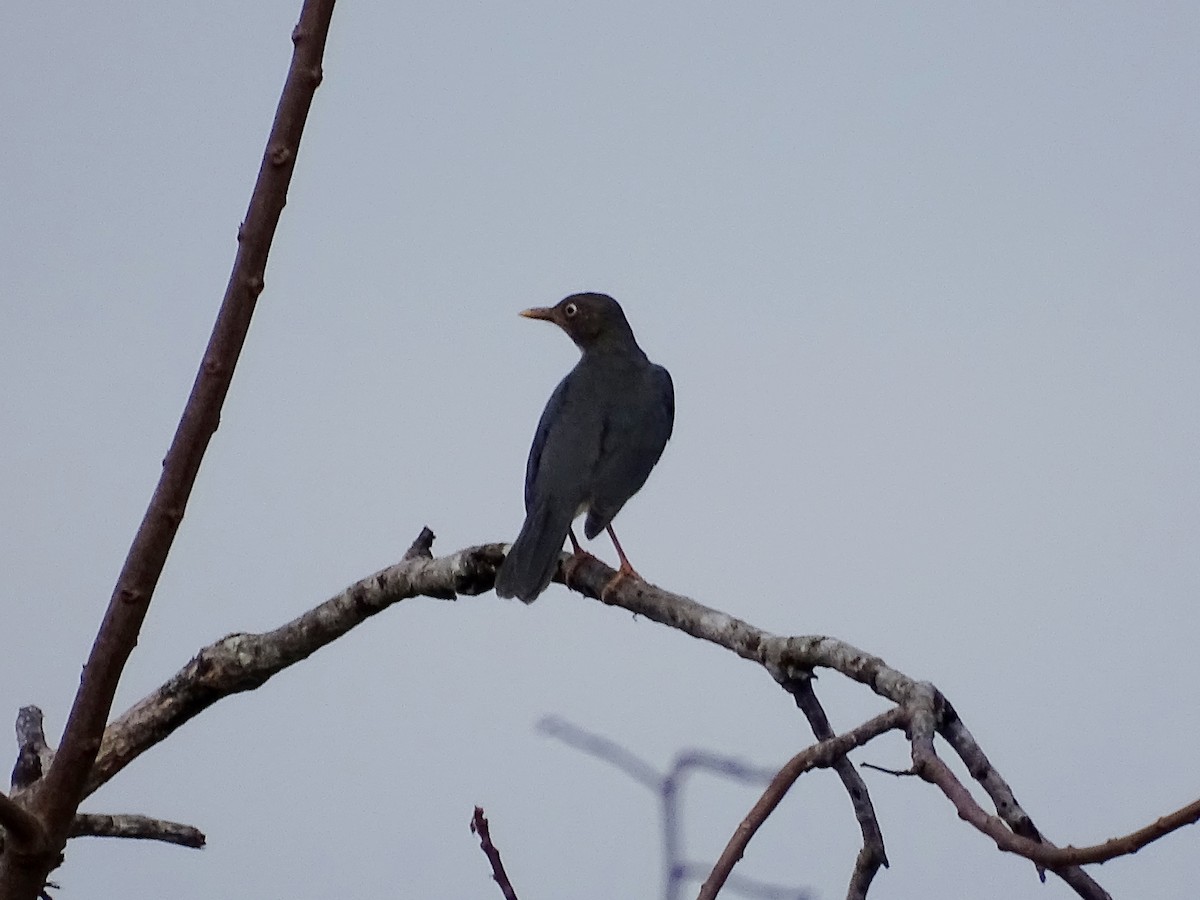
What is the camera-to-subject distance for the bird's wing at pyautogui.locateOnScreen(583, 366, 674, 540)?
6688mm

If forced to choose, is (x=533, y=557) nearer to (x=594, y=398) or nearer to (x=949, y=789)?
(x=594, y=398)

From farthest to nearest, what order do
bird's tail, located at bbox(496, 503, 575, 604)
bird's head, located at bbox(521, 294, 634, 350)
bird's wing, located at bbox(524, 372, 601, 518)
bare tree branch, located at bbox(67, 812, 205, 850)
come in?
Result: bird's head, located at bbox(521, 294, 634, 350) < bird's wing, located at bbox(524, 372, 601, 518) < bird's tail, located at bbox(496, 503, 575, 604) < bare tree branch, located at bbox(67, 812, 205, 850)

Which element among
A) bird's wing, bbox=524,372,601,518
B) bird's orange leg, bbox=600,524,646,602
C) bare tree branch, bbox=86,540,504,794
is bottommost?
bare tree branch, bbox=86,540,504,794

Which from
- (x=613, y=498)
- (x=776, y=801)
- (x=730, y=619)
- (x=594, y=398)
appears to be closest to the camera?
(x=776, y=801)

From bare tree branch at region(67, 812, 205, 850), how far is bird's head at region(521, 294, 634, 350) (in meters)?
4.46

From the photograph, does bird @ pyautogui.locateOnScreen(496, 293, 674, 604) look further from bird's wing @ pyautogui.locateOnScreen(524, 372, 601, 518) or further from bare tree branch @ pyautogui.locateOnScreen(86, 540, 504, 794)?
bare tree branch @ pyautogui.locateOnScreen(86, 540, 504, 794)

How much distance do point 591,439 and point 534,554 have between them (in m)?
1.52

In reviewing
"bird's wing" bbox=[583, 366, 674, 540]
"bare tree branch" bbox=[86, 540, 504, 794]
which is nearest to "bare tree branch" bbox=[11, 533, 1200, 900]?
"bare tree branch" bbox=[86, 540, 504, 794]

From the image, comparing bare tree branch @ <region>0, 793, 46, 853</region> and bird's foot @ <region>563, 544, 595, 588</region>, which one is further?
bird's foot @ <region>563, 544, 595, 588</region>

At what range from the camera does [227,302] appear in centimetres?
296

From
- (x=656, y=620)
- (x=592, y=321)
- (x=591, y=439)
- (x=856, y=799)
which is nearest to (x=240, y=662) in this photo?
(x=656, y=620)

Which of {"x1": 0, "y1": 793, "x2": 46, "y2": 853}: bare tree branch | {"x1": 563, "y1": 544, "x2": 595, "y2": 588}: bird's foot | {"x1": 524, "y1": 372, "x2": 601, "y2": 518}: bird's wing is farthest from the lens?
{"x1": 524, "y1": 372, "x2": 601, "y2": 518}: bird's wing

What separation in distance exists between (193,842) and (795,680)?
82.3 inches

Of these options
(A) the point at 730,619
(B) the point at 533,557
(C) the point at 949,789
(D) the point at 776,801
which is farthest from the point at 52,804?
(B) the point at 533,557
